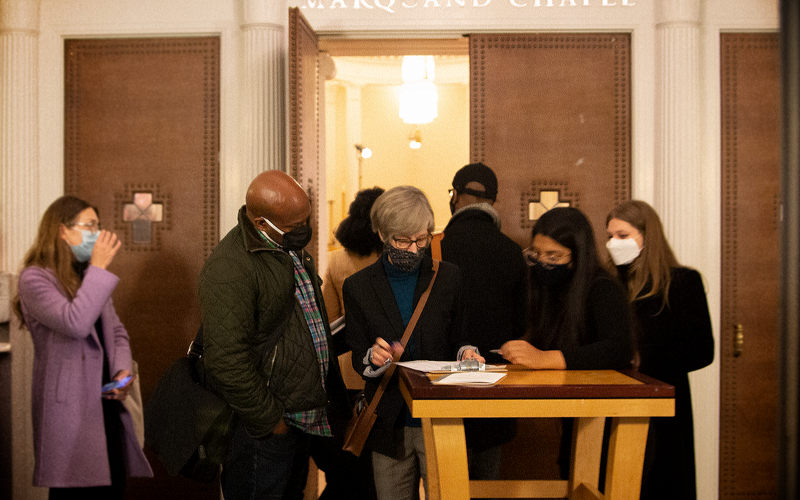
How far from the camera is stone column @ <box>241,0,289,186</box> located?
407cm

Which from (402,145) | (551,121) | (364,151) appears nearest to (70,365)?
(551,121)

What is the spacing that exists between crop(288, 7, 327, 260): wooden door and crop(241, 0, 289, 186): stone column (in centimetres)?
21

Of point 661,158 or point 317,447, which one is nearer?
point 317,447

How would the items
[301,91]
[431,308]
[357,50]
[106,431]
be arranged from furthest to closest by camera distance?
[357,50] → [301,91] → [106,431] → [431,308]

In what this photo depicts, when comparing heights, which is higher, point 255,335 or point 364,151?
point 364,151

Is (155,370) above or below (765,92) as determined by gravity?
below

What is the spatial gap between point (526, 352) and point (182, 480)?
2.89 metres

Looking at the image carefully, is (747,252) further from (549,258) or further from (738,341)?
(549,258)

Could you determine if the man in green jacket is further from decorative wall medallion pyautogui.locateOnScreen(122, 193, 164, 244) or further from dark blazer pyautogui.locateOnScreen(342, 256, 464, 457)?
decorative wall medallion pyautogui.locateOnScreen(122, 193, 164, 244)

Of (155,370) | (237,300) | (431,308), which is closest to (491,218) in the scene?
(431,308)

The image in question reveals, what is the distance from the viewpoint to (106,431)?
320 centimetres

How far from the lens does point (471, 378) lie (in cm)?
213

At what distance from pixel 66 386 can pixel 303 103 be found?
2.05 m

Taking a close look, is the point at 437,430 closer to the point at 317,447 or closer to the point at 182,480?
the point at 317,447
